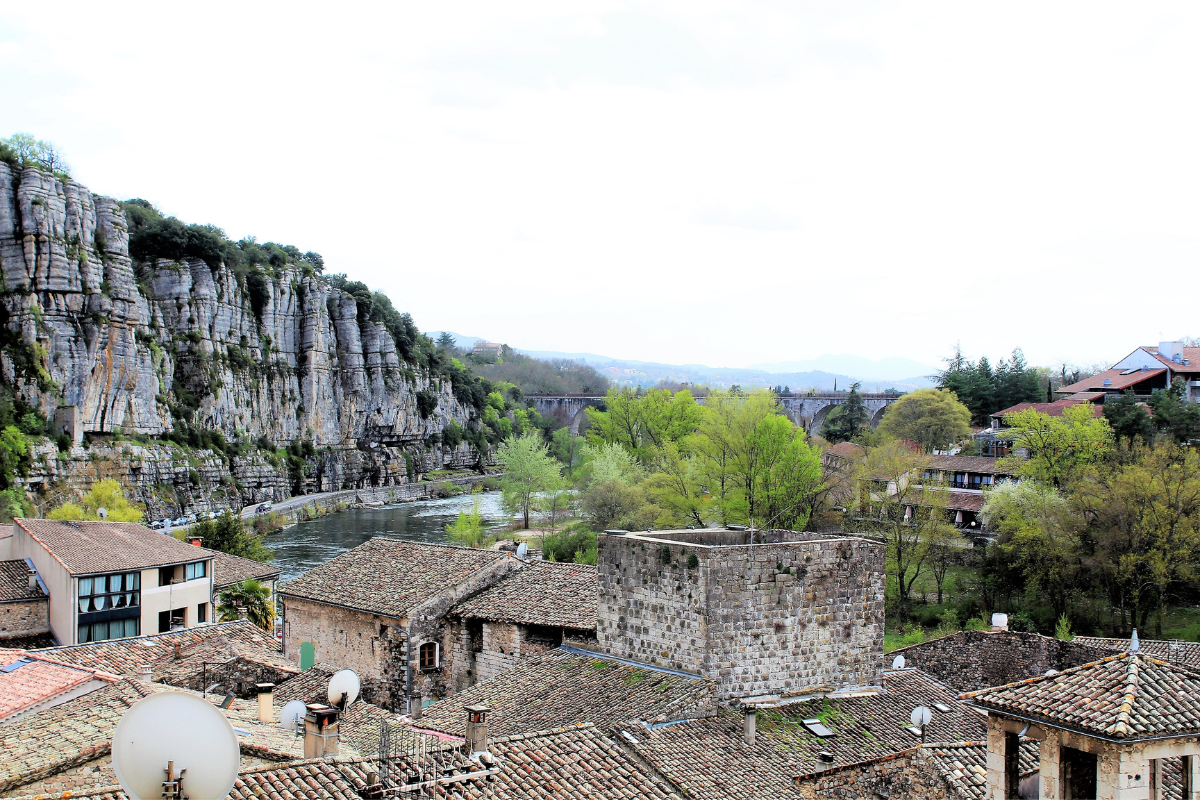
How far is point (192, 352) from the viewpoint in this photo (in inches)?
2995

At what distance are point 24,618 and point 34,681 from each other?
1297 centimetres

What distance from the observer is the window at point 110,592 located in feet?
79.0

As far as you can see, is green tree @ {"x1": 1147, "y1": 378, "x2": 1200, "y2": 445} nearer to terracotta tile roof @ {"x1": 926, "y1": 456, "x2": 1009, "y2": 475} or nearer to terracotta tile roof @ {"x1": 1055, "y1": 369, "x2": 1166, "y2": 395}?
terracotta tile roof @ {"x1": 926, "y1": 456, "x2": 1009, "y2": 475}

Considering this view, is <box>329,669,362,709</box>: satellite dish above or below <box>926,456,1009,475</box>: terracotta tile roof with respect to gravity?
below

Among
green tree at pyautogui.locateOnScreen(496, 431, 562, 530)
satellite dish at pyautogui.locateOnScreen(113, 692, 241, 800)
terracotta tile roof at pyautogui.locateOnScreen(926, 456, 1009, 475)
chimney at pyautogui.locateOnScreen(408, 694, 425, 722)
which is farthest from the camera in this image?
green tree at pyautogui.locateOnScreen(496, 431, 562, 530)

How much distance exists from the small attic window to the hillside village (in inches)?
3.8

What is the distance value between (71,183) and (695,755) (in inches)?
A: 2427

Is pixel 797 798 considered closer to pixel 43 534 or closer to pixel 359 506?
pixel 43 534

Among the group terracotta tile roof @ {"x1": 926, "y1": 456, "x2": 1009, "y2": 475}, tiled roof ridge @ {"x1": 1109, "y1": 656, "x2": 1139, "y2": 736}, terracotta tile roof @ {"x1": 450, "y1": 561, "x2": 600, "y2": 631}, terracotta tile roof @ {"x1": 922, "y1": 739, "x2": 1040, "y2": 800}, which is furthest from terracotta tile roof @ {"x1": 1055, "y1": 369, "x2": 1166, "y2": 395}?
tiled roof ridge @ {"x1": 1109, "y1": 656, "x2": 1139, "y2": 736}

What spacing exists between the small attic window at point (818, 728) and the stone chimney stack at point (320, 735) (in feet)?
22.4

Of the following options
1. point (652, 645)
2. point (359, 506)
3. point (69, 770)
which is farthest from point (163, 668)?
point (359, 506)

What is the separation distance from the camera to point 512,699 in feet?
50.6

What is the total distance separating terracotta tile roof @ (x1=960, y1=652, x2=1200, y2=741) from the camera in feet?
25.9

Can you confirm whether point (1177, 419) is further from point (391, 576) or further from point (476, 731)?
point (476, 731)
